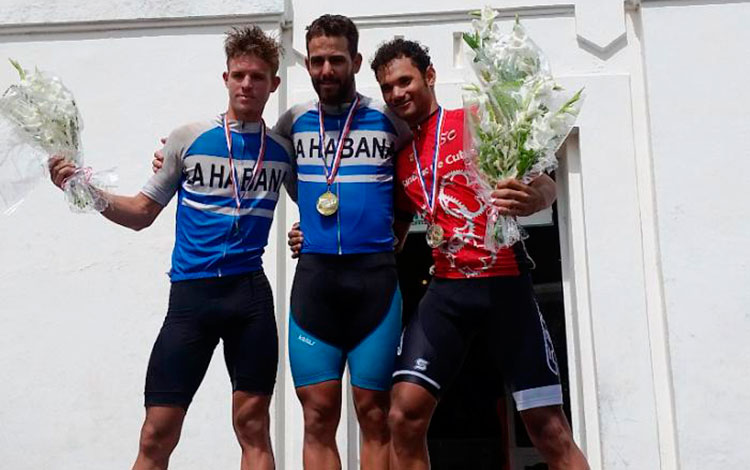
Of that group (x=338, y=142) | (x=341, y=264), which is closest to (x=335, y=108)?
(x=338, y=142)

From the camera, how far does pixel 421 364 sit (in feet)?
10.5

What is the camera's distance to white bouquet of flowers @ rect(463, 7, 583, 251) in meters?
2.97

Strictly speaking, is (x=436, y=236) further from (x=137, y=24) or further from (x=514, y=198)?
(x=137, y=24)

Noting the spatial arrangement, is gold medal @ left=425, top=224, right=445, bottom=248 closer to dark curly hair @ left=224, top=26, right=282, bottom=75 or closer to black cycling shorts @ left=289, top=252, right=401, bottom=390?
black cycling shorts @ left=289, top=252, right=401, bottom=390

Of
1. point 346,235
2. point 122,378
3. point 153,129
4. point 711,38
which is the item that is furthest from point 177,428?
point 711,38

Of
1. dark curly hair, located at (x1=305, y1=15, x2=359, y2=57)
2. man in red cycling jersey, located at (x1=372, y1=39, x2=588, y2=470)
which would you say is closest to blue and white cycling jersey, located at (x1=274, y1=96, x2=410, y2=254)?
man in red cycling jersey, located at (x1=372, y1=39, x2=588, y2=470)

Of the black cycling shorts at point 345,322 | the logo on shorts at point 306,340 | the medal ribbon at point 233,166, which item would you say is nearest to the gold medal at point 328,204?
the black cycling shorts at point 345,322

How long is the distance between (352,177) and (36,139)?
134 cm

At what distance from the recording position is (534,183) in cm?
311

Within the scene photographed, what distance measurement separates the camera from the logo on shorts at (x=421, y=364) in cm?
318

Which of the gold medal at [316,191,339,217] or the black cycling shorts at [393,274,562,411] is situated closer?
the black cycling shorts at [393,274,562,411]

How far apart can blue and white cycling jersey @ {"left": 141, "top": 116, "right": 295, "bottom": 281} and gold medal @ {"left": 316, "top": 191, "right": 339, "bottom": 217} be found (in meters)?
0.27

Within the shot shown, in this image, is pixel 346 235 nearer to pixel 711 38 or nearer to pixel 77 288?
pixel 77 288

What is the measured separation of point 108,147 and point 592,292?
3549 millimetres
